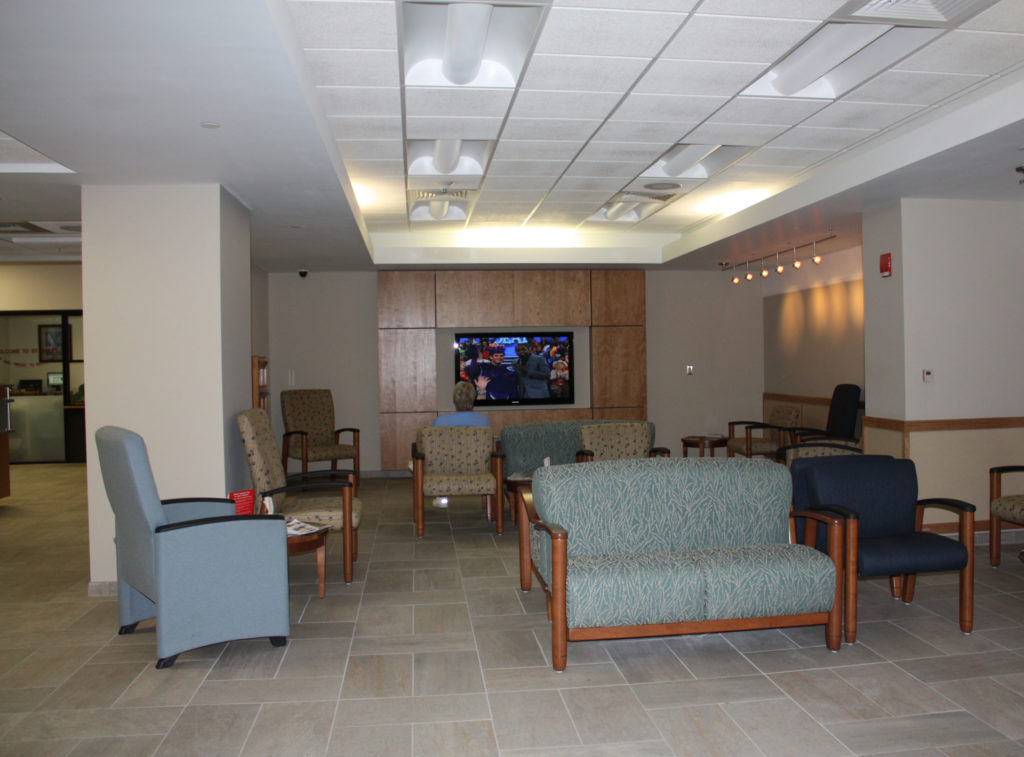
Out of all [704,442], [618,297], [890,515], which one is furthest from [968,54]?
[618,297]

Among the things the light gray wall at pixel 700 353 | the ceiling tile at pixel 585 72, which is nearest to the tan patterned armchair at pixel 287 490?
the ceiling tile at pixel 585 72

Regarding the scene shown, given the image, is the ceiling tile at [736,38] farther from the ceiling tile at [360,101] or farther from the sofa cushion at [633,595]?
the sofa cushion at [633,595]

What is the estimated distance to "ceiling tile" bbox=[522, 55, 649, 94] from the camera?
379 cm

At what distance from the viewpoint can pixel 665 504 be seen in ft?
13.2

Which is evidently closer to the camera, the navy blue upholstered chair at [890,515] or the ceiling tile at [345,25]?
the ceiling tile at [345,25]

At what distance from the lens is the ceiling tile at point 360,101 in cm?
409

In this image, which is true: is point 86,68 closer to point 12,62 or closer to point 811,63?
point 12,62

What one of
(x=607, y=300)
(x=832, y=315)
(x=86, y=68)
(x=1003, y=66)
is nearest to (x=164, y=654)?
(x=86, y=68)

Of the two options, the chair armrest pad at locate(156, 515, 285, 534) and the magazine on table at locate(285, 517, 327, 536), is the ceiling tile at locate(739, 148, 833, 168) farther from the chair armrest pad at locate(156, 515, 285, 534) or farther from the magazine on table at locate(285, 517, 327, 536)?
the chair armrest pad at locate(156, 515, 285, 534)

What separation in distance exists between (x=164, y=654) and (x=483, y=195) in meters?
4.68

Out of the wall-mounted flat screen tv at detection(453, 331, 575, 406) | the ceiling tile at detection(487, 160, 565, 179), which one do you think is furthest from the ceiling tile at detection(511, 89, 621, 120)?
the wall-mounted flat screen tv at detection(453, 331, 575, 406)

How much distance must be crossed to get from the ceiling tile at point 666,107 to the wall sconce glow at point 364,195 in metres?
2.59

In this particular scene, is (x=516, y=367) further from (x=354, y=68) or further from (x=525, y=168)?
(x=354, y=68)

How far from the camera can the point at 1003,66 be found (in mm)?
3906
